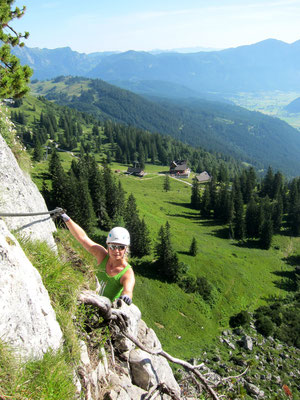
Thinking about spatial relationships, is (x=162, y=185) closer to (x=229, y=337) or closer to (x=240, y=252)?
(x=240, y=252)

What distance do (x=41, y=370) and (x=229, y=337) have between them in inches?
1908

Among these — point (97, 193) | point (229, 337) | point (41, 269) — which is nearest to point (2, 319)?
point (41, 269)

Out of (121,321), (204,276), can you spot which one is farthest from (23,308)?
(204,276)

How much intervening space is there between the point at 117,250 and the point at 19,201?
4.06 m

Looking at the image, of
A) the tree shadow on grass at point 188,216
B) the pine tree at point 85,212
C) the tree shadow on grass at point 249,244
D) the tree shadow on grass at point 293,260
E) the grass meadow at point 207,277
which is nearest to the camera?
the grass meadow at point 207,277

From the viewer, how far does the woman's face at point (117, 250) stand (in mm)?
6836

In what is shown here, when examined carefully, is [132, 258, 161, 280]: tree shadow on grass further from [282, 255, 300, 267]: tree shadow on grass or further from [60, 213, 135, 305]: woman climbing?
[60, 213, 135, 305]: woman climbing

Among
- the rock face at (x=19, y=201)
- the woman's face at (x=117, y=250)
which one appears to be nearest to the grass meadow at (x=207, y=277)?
the rock face at (x=19, y=201)

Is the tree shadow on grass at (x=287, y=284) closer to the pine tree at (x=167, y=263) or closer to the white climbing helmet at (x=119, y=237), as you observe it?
the pine tree at (x=167, y=263)

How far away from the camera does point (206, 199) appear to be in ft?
351

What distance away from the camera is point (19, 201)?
864cm

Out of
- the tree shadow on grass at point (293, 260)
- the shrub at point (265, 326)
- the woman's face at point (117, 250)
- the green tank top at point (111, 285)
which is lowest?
the tree shadow on grass at point (293, 260)

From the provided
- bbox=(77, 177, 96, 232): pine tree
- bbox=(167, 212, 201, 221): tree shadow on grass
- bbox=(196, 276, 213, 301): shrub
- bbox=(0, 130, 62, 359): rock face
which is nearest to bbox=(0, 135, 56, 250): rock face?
bbox=(0, 130, 62, 359): rock face

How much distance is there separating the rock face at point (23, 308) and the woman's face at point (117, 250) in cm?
217
